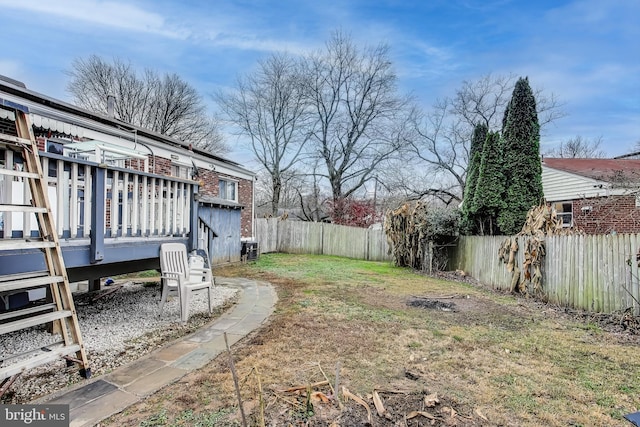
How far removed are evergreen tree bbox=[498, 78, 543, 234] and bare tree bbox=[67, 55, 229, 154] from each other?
67.7 feet

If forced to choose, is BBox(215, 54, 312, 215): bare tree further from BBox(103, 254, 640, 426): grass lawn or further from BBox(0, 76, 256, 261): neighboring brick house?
BBox(103, 254, 640, 426): grass lawn

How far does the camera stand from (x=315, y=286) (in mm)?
7051

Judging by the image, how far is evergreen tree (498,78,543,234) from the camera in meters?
9.01

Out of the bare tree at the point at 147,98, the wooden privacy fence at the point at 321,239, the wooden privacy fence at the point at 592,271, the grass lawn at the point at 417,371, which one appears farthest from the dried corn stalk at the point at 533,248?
the bare tree at the point at 147,98

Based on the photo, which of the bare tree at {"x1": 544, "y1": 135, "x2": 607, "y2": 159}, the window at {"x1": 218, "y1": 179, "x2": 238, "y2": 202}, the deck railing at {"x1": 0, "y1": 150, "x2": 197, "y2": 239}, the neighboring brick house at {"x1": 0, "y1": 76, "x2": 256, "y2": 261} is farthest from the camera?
the bare tree at {"x1": 544, "y1": 135, "x2": 607, "y2": 159}

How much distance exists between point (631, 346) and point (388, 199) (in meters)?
18.2

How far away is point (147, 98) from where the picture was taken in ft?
79.1

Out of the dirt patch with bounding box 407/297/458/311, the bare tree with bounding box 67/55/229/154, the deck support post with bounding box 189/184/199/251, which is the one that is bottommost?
the dirt patch with bounding box 407/297/458/311

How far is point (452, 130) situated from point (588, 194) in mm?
11510

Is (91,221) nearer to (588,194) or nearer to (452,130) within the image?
(588,194)

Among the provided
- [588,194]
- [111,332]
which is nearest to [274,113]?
[588,194]

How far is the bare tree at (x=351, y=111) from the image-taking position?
21.7m

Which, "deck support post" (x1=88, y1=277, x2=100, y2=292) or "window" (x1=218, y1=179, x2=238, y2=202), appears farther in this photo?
"window" (x1=218, y1=179, x2=238, y2=202)

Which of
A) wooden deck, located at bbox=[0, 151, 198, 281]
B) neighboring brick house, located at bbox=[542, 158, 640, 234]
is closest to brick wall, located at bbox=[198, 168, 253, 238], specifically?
wooden deck, located at bbox=[0, 151, 198, 281]
